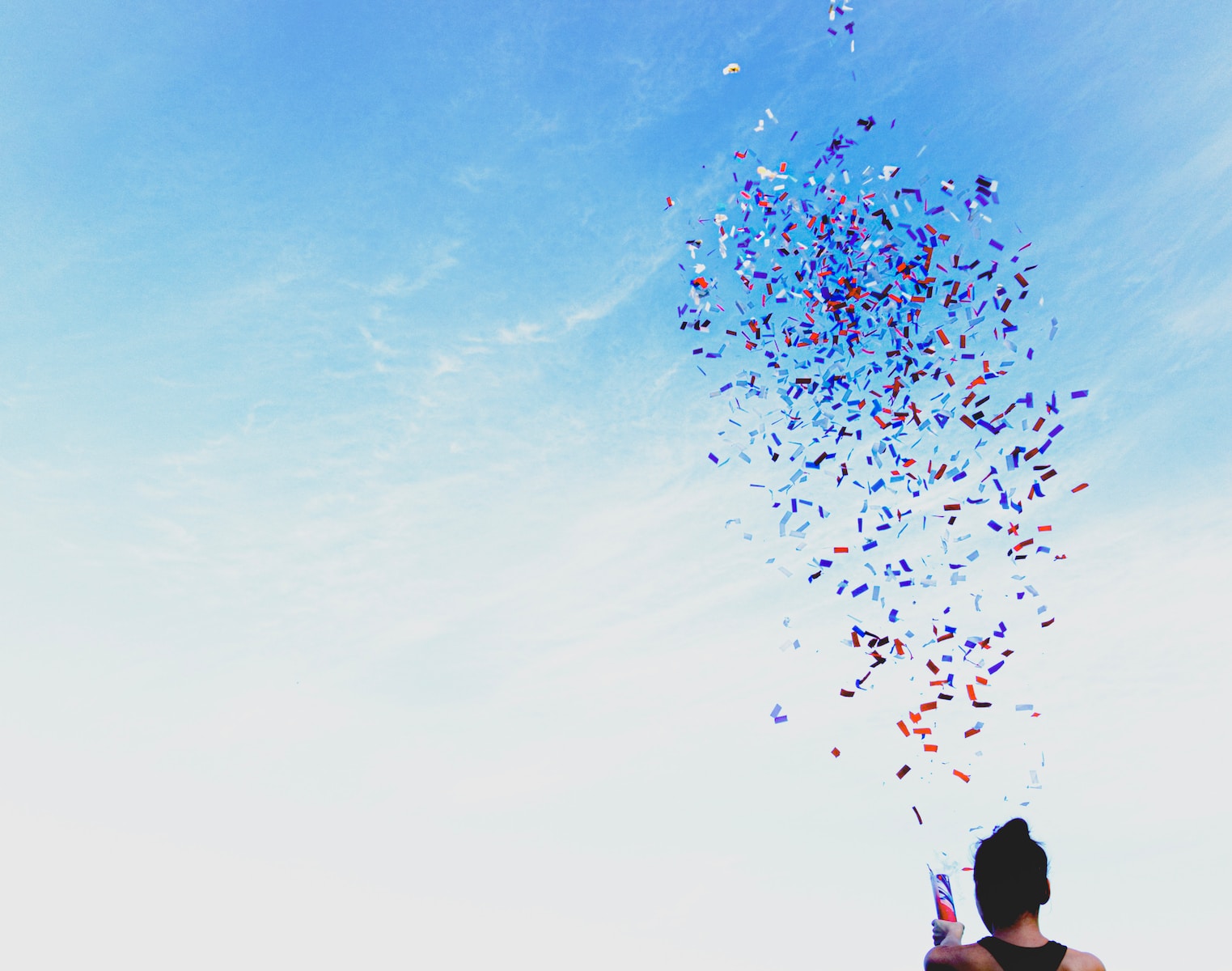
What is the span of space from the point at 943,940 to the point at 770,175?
9.07m

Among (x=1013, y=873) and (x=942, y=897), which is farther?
(x=942, y=897)

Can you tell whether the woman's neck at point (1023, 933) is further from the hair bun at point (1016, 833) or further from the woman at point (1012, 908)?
the hair bun at point (1016, 833)

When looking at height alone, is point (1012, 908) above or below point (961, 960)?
above

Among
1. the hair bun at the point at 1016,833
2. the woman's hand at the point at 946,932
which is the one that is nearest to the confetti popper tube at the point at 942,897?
the woman's hand at the point at 946,932

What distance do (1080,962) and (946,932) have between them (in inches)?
21.4

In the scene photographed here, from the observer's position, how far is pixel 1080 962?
4316 millimetres

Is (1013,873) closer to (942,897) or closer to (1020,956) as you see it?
(1020,956)

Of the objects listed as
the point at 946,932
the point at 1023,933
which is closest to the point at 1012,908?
the point at 1023,933

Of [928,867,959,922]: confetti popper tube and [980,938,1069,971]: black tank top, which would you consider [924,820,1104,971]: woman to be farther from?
[928,867,959,922]: confetti popper tube

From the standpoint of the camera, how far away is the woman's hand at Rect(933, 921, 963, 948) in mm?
4535

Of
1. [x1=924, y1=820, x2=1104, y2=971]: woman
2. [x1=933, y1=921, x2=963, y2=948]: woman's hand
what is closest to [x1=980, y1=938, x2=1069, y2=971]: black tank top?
[x1=924, y1=820, x2=1104, y2=971]: woman

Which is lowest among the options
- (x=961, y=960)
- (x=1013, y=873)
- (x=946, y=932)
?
(x=961, y=960)

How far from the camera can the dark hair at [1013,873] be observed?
13.9 feet

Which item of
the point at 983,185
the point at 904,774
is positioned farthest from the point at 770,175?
the point at 904,774
